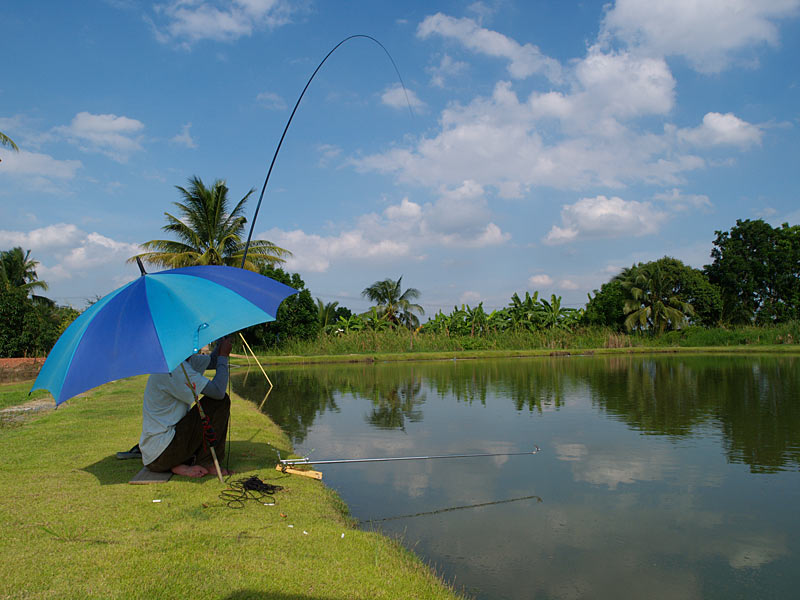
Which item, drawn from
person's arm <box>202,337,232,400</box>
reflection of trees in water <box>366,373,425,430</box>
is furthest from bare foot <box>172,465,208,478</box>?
reflection of trees in water <box>366,373,425,430</box>

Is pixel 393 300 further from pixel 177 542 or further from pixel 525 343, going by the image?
pixel 177 542

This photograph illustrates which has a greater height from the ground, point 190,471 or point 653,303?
point 653,303

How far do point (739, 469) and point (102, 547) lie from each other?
617cm

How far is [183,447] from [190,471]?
243 millimetres

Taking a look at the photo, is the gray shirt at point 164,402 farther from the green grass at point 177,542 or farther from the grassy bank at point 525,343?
the grassy bank at point 525,343

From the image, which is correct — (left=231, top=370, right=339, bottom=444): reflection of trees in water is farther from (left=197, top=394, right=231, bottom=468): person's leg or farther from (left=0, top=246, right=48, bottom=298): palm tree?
(left=0, top=246, right=48, bottom=298): palm tree

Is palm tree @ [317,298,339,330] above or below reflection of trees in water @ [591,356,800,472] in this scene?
above

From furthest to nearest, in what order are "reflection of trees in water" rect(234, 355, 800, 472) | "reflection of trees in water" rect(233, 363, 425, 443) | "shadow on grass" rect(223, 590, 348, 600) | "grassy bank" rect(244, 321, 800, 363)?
"grassy bank" rect(244, 321, 800, 363)
"reflection of trees in water" rect(233, 363, 425, 443)
"reflection of trees in water" rect(234, 355, 800, 472)
"shadow on grass" rect(223, 590, 348, 600)

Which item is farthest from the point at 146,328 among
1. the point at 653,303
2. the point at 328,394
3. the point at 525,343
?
the point at 653,303

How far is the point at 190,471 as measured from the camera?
516cm

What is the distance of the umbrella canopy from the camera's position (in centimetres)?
407

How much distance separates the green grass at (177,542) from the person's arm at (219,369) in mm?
782

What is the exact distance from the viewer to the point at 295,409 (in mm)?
11438

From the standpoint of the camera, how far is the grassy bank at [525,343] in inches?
1150
